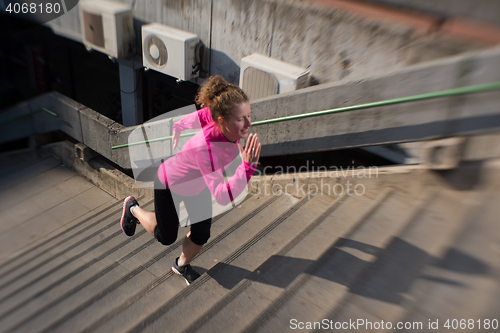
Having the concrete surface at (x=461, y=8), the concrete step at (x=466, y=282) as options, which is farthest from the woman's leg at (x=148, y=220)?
the concrete surface at (x=461, y=8)

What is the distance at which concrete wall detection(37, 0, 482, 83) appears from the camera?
4719 millimetres

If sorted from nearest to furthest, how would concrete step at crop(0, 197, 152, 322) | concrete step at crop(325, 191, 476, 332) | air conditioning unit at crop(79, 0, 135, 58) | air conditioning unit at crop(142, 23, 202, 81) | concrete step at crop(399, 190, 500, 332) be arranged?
concrete step at crop(399, 190, 500, 332), concrete step at crop(325, 191, 476, 332), concrete step at crop(0, 197, 152, 322), air conditioning unit at crop(142, 23, 202, 81), air conditioning unit at crop(79, 0, 135, 58)

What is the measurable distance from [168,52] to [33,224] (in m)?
4.12

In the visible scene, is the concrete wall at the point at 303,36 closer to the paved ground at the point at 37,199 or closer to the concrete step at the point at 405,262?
the concrete step at the point at 405,262

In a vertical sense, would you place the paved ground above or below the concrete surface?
below

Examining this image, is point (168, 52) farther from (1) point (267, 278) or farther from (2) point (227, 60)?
(1) point (267, 278)

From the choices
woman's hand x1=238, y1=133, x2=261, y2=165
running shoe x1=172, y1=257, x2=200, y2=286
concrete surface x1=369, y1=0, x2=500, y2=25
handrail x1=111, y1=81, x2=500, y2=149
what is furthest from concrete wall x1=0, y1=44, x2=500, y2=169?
running shoe x1=172, y1=257, x2=200, y2=286

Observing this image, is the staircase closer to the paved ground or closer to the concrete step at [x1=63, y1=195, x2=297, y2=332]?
the concrete step at [x1=63, y1=195, x2=297, y2=332]

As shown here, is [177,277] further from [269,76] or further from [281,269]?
[269,76]

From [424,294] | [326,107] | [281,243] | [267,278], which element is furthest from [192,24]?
[424,294]

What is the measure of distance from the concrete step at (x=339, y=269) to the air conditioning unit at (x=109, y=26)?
7136 millimetres

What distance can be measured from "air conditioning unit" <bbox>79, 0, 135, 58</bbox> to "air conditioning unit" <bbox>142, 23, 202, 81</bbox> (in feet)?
2.52

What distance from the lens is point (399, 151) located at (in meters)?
5.04

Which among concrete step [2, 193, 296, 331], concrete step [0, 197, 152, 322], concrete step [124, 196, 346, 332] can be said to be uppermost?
concrete step [124, 196, 346, 332]
